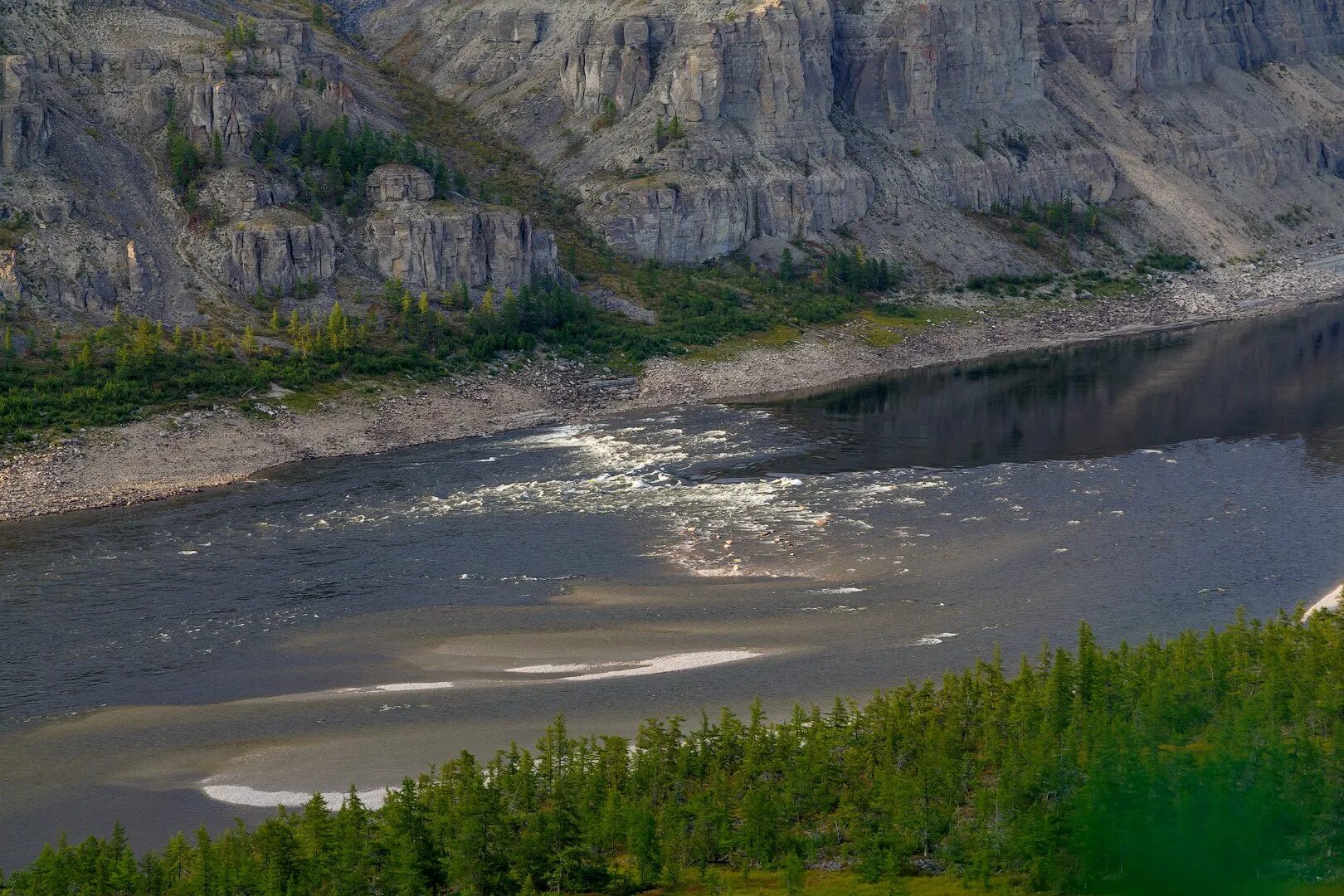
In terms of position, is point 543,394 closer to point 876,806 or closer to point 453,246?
point 453,246

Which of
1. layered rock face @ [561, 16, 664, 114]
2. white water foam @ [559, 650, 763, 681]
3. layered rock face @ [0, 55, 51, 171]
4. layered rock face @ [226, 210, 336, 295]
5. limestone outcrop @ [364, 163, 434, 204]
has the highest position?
layered rock face @ [561, 16, 664, 114]

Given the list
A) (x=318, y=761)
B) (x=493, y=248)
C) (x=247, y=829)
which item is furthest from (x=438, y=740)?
(x=493, y=248)

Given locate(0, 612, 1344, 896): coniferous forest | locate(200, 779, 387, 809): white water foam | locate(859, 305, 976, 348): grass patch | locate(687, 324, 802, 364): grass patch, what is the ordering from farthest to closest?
locate(859, 305, 976, 348): grass patch → locate(687, 324, 802, 364): grass patch → locate(200, 779, 387, 809): white water foam → locate(0, 612, 1344, 896): coniferous forest

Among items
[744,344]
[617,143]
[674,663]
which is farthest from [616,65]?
[674,663]

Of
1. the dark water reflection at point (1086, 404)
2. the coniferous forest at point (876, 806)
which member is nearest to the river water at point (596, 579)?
the dark water reflection at point (1086, 404)

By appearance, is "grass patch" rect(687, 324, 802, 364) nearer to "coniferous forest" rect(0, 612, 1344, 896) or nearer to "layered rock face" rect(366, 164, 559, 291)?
"layered rock face" rect(366, 164, 559, 291)

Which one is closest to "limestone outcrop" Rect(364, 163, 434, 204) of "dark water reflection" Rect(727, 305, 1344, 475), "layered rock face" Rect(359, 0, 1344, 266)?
"layered rock face" Rect(359, 0, 1344, 266)
